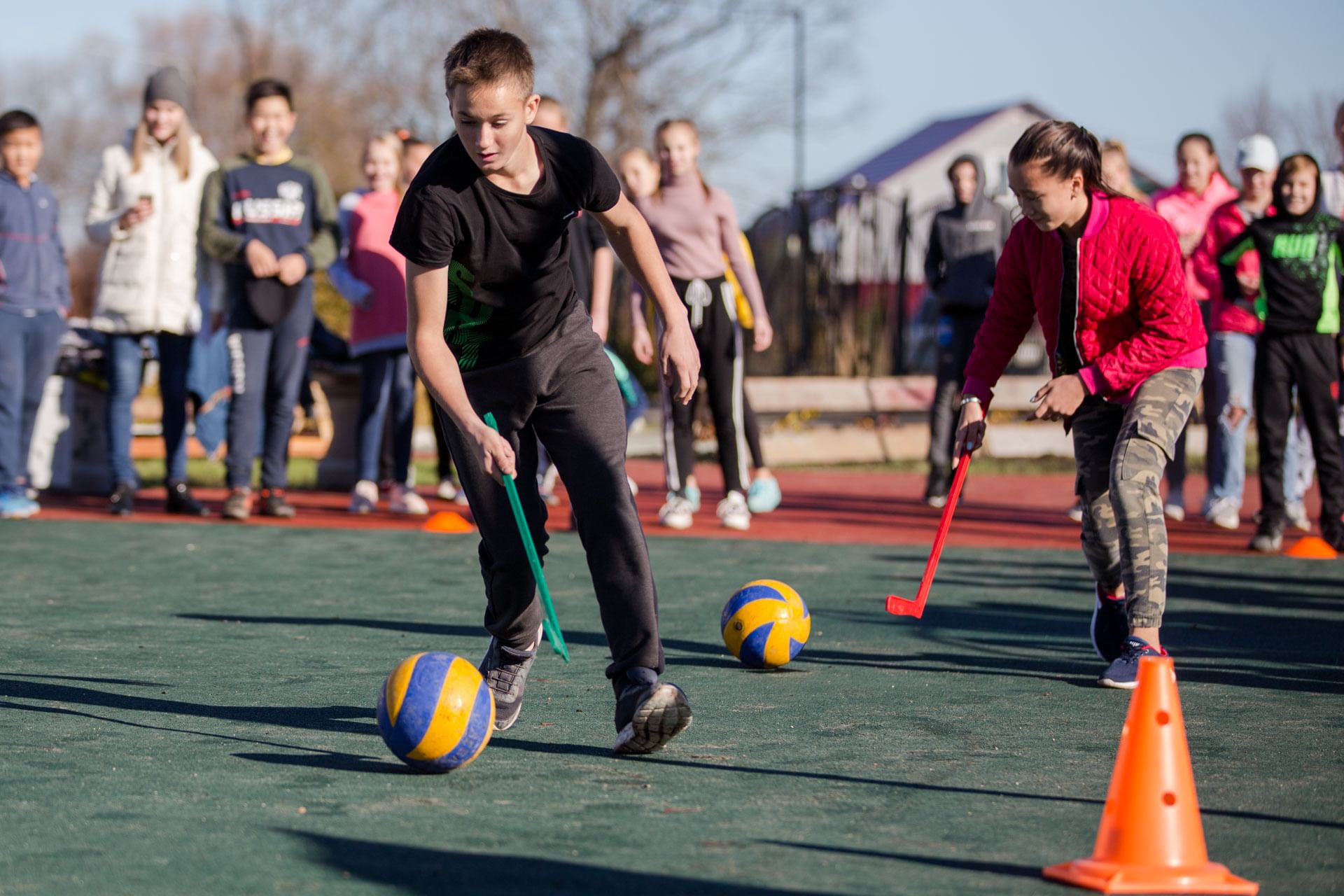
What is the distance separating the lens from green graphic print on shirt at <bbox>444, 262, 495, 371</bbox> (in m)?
4.50

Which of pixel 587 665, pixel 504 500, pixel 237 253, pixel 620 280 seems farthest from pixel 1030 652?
pixel 620 280

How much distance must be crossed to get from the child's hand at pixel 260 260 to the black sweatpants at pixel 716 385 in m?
2.37

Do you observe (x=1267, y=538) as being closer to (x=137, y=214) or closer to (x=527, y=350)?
(x=527, y=350)

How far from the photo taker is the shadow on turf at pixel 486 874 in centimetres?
318

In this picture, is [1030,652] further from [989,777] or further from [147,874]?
[147,874]

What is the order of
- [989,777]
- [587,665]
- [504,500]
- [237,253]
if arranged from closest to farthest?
[989,777], [504,500], [587,665], [237,253]

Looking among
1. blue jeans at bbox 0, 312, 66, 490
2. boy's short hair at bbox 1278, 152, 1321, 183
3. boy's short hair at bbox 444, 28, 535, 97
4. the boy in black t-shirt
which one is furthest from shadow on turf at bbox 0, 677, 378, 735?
boy's short hair at bbox 1278, 152, 1321, 183

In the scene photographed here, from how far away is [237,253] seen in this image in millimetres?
9562

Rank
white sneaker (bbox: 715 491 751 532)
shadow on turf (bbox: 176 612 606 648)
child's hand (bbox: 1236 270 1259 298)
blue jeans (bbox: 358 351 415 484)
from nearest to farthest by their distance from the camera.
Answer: shadow on turf (bbox: 176 612 606 648), child's hand (bbox: 1236 270 1259 298), white sneaker (bbox: 715 491 751 532), blue jeans (bbox: 358 351 415 484)

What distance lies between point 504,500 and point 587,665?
4.61 feet

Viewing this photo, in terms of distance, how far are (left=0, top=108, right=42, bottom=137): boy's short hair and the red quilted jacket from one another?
6774 millimetres

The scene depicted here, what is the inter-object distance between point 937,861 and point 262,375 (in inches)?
280

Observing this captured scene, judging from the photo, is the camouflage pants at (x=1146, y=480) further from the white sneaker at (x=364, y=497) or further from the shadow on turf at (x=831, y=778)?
the white sneaker at (x=364, y=497)

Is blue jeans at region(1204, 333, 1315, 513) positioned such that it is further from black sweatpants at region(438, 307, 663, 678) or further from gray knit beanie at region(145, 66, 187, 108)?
gray knit beanie at region(145, 66, 187, 108)
